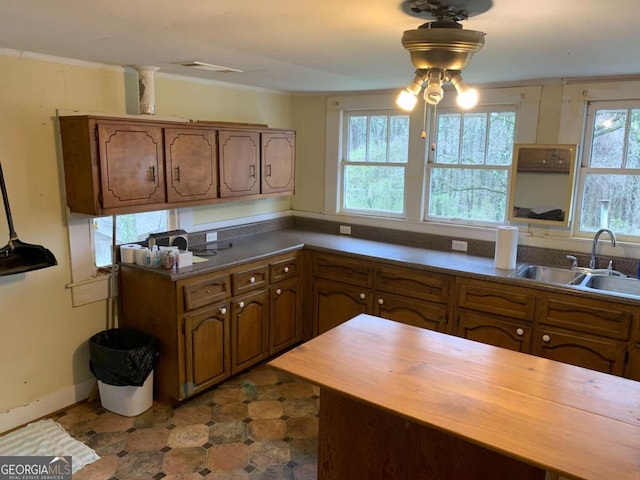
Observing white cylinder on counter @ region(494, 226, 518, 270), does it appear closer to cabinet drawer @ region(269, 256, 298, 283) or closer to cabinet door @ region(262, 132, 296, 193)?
cabinet drawer @ region(269, 256, 298, 283)

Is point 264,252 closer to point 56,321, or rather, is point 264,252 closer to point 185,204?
point 185,204

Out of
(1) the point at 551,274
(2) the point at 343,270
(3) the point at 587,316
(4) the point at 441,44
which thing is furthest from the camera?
(2) the point at 343,270

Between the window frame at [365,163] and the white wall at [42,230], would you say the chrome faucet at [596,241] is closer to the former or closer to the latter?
the window frame at [365,163]

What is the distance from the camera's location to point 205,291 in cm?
313

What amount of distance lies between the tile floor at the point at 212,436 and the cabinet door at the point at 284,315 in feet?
1.48

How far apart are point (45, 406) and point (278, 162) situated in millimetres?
2431

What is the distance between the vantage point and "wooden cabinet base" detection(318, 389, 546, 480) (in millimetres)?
1693

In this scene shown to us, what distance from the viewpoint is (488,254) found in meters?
3.70

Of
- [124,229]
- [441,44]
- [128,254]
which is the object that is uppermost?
[441,44]

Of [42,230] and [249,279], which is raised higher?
[42,230]

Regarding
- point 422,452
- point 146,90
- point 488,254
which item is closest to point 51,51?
point 146,90

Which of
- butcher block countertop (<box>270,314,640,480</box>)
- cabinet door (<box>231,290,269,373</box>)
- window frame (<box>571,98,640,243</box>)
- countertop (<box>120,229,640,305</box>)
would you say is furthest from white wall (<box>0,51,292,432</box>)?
window frame (<box>571,98,640,243</box>)

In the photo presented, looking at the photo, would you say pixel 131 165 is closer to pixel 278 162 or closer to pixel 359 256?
pixel 278 162

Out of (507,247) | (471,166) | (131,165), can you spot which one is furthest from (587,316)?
(131,165)
